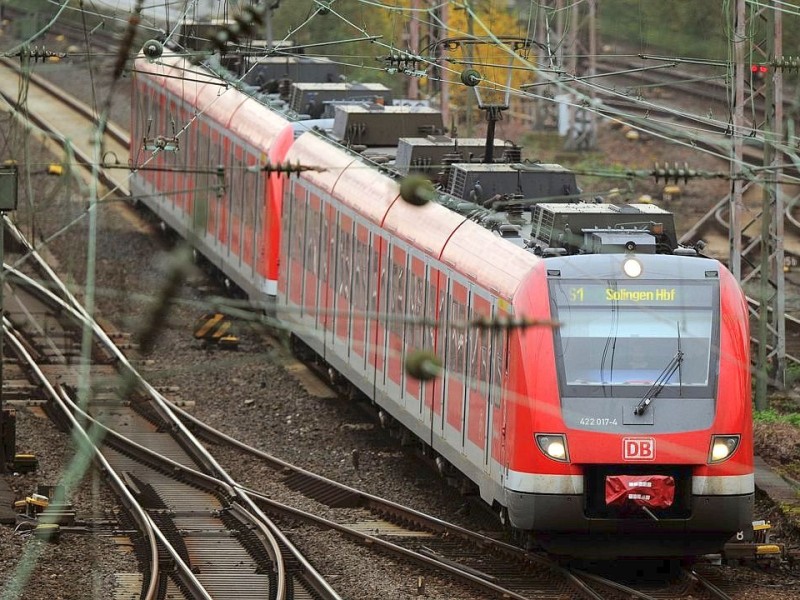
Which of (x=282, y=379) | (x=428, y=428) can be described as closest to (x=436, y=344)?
(x=428, y=428)

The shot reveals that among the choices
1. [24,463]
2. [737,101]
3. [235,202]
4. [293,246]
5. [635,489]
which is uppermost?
[737,101]

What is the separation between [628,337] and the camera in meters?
13.1

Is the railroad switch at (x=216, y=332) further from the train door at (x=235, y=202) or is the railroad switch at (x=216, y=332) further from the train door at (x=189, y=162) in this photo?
the train door at (x=189, y=162)

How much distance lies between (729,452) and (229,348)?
11.5 metres

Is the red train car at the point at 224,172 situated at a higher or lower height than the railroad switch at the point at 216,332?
higher


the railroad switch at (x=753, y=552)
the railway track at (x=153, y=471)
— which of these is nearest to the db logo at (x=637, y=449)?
the railroad switch at (x=753, y=552)

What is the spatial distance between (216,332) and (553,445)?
11.4 meters

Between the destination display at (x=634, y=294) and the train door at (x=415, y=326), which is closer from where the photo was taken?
the destination display at (x=634, y=294)

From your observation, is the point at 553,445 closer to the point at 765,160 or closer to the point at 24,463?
the point at 24,463

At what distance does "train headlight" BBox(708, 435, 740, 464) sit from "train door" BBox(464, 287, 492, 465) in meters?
1.90

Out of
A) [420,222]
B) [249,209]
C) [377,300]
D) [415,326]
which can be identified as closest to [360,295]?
[377,300]

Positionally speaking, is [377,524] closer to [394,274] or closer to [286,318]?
[394,274]

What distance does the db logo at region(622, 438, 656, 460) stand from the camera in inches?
509

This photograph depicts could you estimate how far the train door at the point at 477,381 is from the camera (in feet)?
46.3
